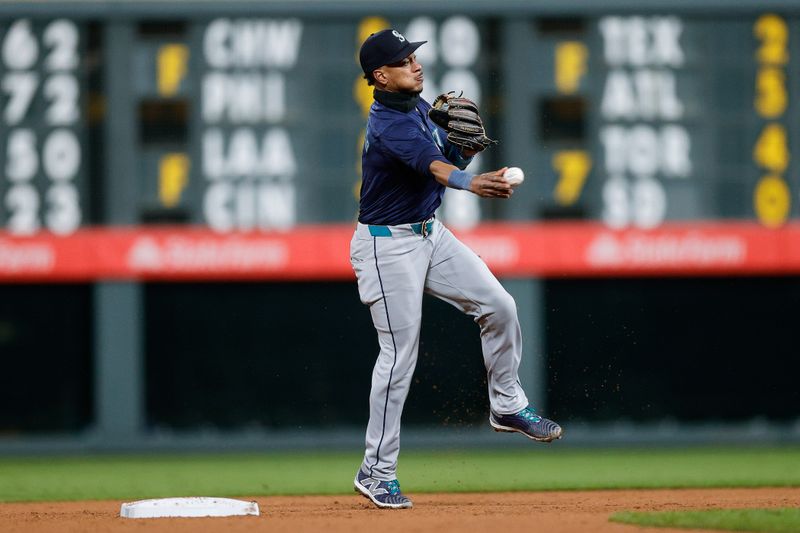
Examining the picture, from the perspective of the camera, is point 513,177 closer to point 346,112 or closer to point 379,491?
point 379,491

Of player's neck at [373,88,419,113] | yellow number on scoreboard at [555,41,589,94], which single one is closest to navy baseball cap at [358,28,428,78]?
player's neck at [373,88,419,113]

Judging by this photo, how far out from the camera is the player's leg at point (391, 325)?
21.4ft

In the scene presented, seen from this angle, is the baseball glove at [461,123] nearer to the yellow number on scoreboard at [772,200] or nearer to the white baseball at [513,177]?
the white baseball at [513,177]

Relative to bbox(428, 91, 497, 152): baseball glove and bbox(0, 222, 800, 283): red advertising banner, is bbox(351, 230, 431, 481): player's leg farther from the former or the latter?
bbox(0, 222, 800, 283): red advertising banner

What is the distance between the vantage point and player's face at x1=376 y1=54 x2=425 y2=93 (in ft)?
21.2

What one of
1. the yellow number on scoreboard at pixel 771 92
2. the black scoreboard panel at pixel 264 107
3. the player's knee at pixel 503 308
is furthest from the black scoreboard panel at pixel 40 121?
the player's knee at pixel 503 308

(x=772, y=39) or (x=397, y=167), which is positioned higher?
(x=772, y=39)

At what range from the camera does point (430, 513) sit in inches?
254

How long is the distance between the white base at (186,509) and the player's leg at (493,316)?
1.19 metres

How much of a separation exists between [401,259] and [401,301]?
18 cm

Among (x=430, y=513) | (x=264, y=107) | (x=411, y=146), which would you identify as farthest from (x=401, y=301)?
(x=264, y=107)

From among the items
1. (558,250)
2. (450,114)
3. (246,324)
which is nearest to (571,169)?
(558,250)

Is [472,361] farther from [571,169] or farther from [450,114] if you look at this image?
[450,114]

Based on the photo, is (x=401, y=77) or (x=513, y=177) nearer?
(x=513, y=177)
